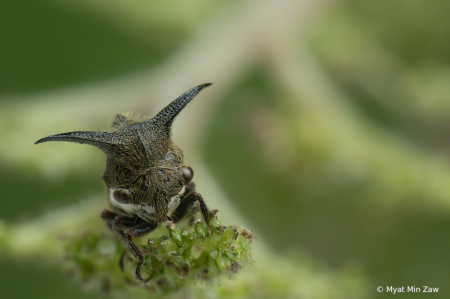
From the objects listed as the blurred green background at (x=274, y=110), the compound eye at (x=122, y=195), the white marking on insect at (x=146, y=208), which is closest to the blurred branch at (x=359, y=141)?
the blurred green background at (x=274, y=110)

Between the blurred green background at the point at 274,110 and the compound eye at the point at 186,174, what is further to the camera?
the blurred green background at the point at 274,110

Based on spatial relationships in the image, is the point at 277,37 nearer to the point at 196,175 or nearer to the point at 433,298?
the point at 196,175

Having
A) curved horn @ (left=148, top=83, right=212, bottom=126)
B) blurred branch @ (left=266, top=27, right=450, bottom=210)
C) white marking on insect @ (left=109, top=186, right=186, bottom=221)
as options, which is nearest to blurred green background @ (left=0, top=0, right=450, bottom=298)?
blurred branch @ (left=266, top=27, right=450, bottom=210)

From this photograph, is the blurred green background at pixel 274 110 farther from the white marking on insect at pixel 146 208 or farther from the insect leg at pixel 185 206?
the insect leg at pixel 185 206

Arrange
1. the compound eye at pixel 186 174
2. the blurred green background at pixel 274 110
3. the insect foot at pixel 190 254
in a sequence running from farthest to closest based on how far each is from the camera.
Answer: the blurred green background at pixel 274 110 < the compound eye at pixel 186 174 < the insect foot at pixel 190 254

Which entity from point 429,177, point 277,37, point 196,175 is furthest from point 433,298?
point 277,37

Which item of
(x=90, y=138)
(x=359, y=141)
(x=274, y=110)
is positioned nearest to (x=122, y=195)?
(x=90, y=138)

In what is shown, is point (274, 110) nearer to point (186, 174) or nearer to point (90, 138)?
point (186, 174)
